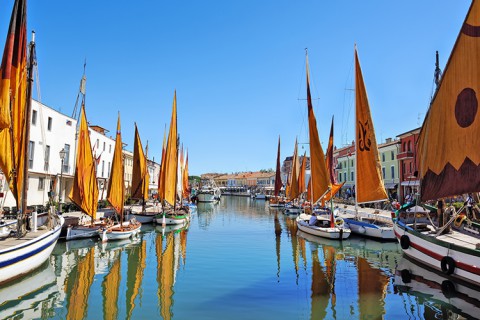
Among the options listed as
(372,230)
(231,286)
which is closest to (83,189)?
(231,286)

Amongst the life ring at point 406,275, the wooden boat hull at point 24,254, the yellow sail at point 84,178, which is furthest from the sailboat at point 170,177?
the life ring at point 406,275

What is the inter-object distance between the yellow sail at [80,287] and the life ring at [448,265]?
1270cm

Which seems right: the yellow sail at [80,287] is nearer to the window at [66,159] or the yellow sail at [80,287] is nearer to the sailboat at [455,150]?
the sailboat at [455,150]

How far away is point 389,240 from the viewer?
79.8ft

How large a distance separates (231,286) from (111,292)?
4379 millimetres

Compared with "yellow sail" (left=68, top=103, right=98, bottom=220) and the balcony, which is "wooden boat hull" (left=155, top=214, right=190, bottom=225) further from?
the balcony

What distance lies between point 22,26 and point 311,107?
19.4 metres

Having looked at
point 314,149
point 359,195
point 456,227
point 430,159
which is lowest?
point 456,227

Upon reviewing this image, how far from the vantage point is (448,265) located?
13.1 meters

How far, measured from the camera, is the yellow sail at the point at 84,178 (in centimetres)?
2238

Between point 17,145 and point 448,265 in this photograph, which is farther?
point 17,145

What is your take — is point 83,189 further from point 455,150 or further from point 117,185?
point 455,150

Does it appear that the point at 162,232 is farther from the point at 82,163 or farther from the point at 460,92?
the point at 460,92

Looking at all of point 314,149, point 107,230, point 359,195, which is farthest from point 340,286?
point 107,230
